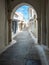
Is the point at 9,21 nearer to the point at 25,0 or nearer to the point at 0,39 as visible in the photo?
the point at 25,0

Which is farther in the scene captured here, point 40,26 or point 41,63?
point 40,26

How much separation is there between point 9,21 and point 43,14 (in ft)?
10.7

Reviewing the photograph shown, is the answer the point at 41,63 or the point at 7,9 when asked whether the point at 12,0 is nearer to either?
the point at 7,9

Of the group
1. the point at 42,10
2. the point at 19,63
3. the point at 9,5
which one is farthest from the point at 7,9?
the point at 19,63

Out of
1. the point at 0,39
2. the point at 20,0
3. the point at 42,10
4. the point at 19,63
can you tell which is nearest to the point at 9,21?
the point at 20,0

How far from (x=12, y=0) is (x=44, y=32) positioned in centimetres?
409

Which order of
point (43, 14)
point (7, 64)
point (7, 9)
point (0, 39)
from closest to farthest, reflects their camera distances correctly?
point (7, 64)
point (0, 39)
point (43, 14)
point (7, 9)

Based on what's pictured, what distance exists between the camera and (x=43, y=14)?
1263 centimetres

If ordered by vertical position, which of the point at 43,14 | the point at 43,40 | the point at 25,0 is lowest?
the point at 43,40

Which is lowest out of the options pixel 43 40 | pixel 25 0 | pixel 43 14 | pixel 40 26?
pixel 43 40

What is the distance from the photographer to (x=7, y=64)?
6.17 metres

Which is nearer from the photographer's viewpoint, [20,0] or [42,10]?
[42,10]

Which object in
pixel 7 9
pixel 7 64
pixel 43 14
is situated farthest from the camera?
pixel 7 9

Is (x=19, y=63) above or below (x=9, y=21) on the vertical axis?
below
